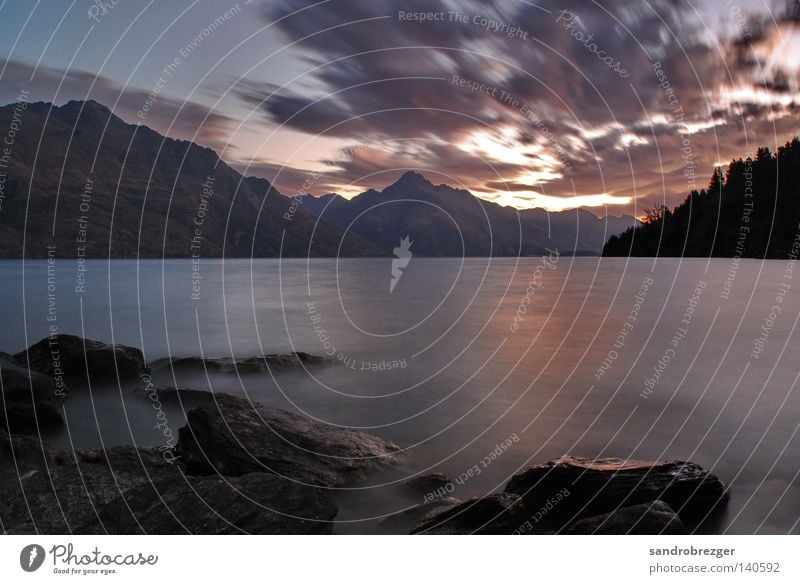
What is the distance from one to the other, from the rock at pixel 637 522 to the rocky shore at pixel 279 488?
15 mm

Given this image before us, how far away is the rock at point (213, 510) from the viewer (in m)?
6.89

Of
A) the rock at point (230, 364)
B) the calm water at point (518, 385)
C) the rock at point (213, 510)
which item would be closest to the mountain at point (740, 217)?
the calm water at point (518, 385)

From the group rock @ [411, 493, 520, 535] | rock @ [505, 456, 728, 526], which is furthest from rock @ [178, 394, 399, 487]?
rock @ [505, 456, 728, 526]

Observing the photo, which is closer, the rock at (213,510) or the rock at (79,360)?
the rock at (213,510)

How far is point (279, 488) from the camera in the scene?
772 cm

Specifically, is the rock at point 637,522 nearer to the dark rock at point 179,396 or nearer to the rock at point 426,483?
the rock at point 426,483

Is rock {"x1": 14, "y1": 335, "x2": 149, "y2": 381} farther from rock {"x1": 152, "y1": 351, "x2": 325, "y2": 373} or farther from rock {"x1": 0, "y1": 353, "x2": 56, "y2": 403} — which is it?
rock {"x1": 0, "y1": 353, "x2": 56, "y2": 403}

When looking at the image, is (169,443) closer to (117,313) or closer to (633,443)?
(633,443)

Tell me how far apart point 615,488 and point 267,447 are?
21.7 feet

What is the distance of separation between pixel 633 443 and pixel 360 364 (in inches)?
471

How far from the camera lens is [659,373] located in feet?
59.0

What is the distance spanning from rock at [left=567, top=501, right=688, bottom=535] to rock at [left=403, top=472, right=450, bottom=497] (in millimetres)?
3113

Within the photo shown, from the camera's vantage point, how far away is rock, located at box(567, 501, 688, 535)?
Answer: 693cm
